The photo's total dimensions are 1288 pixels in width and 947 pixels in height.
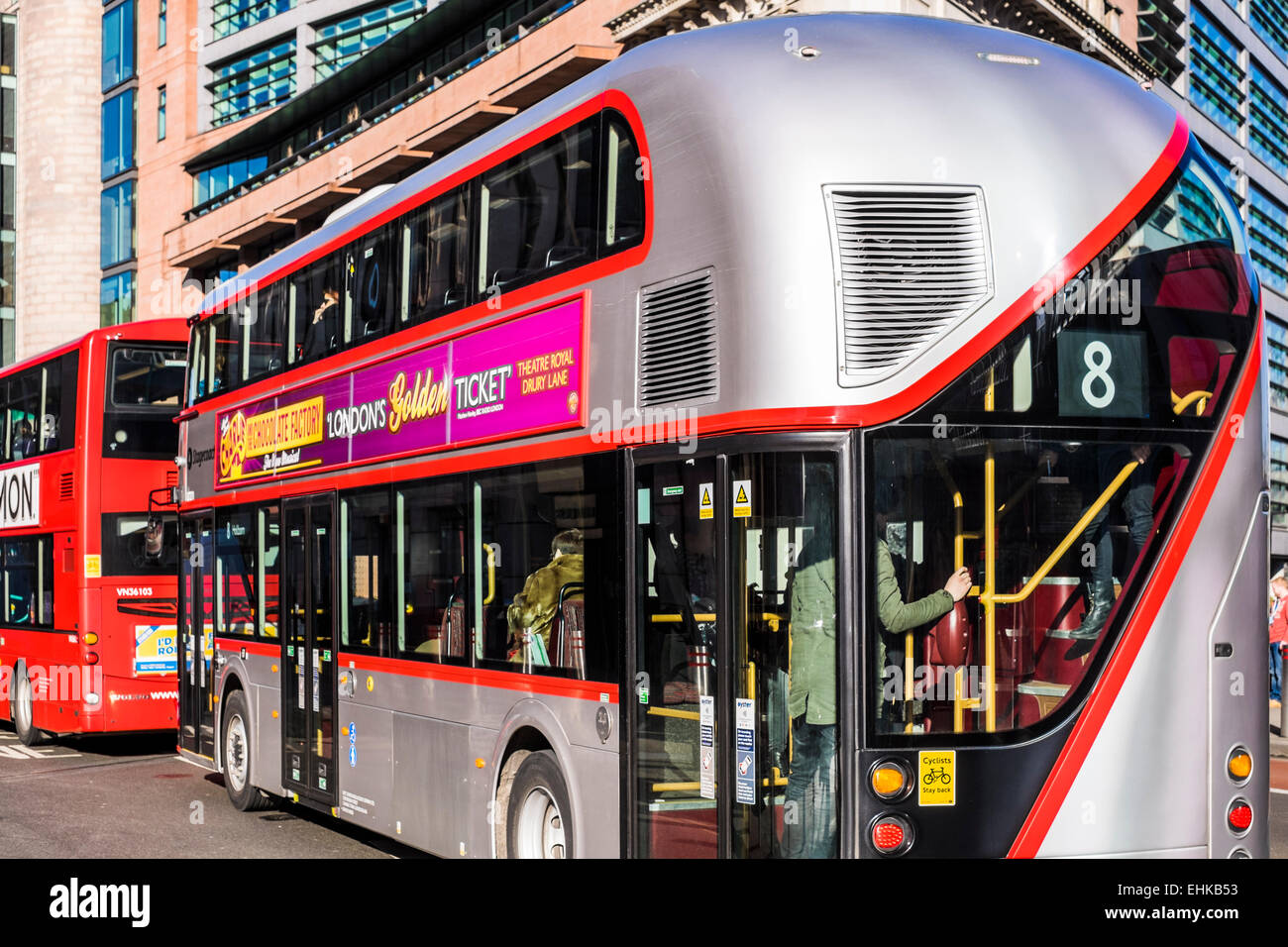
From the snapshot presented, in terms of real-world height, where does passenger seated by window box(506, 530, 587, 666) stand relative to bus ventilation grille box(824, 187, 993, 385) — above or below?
below

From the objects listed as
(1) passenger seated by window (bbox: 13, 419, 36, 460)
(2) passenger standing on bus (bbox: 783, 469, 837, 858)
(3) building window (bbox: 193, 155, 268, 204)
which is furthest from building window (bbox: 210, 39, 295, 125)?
(2) passenger standing on bus (bbox: 783, 469, 837, 858)

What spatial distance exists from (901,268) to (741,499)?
1.12 metres

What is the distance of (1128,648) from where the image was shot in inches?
252

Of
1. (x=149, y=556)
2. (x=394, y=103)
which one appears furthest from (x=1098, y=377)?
(x=394, y=103)

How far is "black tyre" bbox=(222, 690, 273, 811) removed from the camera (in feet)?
43.3

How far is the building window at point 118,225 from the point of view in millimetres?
52875

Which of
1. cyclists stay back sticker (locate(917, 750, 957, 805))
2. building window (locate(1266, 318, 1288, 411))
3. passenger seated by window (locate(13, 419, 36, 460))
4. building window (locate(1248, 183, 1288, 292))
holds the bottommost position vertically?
cyclists stay back sticker (locate(917, 750, 957, 805))

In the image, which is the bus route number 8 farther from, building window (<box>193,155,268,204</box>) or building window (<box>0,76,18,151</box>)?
building window (<box>0,76,18,151</box>)

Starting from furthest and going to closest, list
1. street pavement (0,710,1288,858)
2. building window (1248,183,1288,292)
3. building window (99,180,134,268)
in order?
building window (1248,183,1288,292) → building window (99,180,134,268) → street pavement (0,710,1288,858)

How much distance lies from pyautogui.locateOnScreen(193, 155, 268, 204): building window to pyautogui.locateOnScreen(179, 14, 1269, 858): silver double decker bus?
42.0m

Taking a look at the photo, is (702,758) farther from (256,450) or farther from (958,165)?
(256,450)

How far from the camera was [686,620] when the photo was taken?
6887 millimetres

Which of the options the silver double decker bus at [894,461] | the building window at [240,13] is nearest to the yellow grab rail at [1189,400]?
the silver double decker bus at [894,461]
